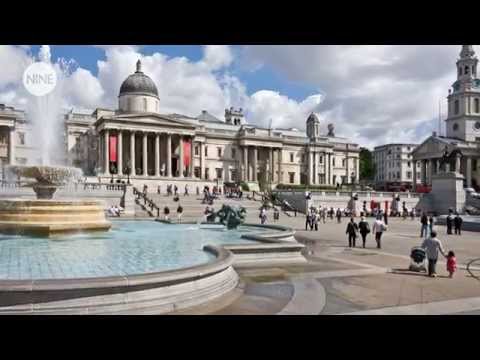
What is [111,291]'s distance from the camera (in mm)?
7156

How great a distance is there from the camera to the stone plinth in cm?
5409

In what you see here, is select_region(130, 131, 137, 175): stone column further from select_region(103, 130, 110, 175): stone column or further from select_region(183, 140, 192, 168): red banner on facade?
A: select_region(183, 140, 192, 168): red banner on facade

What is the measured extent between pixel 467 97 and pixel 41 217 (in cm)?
10831

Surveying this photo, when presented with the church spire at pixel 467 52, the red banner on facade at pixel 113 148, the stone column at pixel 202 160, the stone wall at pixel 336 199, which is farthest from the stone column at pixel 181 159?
the church spire at pixel 467 52

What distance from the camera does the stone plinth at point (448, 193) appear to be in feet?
177

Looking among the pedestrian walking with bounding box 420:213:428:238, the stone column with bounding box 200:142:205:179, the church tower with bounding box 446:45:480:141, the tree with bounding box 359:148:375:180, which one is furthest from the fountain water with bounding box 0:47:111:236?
the tree with bounding box 359:148:375:180

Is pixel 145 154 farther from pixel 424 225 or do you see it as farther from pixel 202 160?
pixel 424 225

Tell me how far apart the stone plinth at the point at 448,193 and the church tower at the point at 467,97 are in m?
53.1

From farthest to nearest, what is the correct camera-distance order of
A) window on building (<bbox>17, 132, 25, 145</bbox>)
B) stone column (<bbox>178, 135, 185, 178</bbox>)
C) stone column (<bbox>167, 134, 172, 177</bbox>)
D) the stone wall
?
stone column (<bbox>167, 134, 172, 177</bbox>)
stone column (<bbox>178, 135, 185, 178</bbox>)
window on building (<bbox>17, 132, 25, 145</bbox>)
the stone wall

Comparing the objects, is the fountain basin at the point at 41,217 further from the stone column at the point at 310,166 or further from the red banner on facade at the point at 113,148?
the stone column at the point at 310,166

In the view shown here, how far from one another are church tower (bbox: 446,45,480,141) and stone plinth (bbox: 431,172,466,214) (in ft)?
174
